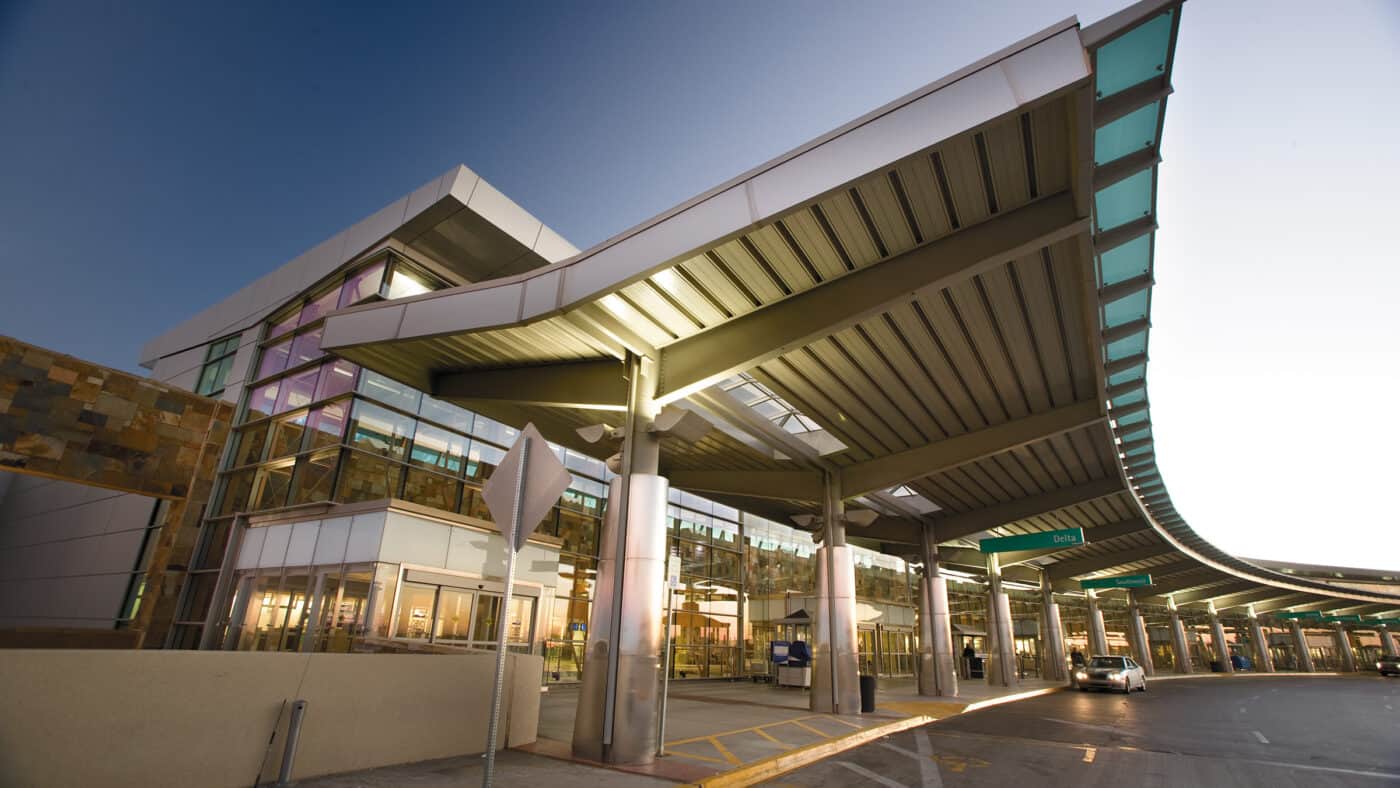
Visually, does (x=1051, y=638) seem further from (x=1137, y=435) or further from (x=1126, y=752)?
(x=1126, y=752)

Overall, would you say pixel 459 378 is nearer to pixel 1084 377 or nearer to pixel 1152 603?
pixel 1084 377

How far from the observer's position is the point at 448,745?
8.10 m

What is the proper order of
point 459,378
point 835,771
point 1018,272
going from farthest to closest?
point 459,378 < point 1018,272 < point 835,771

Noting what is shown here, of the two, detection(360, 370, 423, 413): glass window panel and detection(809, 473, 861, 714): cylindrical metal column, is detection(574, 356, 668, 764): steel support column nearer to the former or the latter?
detection(809, 473, 861, 714): cylindrical metal column

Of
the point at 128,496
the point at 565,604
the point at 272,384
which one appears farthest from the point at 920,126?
the point at 128,496

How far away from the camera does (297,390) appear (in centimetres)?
1862

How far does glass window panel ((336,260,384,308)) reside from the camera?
1864 cm

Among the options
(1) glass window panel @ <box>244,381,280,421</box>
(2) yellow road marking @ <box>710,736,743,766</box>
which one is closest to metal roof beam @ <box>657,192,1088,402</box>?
(2) yellow road marking @ <box>710,736,743,766</box>

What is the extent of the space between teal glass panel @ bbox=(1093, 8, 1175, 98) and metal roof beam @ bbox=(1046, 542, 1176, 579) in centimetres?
3505

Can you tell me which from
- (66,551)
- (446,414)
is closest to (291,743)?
(446,414)

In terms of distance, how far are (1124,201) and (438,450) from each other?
16764 mm

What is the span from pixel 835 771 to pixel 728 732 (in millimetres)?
2966

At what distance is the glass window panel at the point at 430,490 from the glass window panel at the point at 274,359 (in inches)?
244

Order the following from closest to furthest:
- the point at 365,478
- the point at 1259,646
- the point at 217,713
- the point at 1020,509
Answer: the point at 217,713 → the point at 365,478 → the point at 1020,509 → the point at 1259,646
